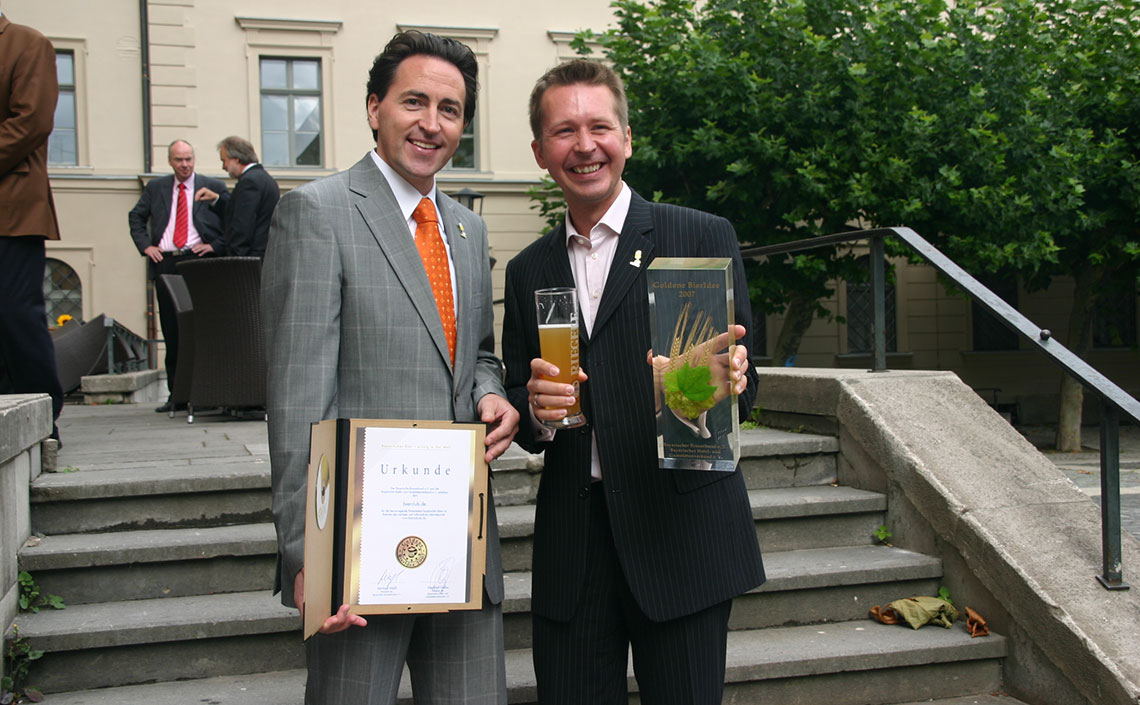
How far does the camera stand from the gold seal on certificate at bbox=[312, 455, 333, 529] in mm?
1825

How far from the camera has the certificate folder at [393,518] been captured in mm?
1843

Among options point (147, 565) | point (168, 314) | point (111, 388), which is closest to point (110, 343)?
point (111, 388)

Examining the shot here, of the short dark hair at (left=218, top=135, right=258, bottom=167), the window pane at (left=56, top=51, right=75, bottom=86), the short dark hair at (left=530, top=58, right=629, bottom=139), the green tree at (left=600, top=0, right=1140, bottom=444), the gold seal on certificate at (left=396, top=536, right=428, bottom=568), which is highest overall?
the window pane at (left=56, top=51, right=75, bottom=86)

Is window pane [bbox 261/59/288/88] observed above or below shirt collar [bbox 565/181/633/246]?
above

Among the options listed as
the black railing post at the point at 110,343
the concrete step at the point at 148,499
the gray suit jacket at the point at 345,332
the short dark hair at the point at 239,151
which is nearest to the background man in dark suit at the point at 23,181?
the concrete step at the point at 148,499

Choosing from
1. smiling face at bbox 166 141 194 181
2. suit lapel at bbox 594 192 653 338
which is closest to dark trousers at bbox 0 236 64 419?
suit lapel at bbox 594 192 653 338

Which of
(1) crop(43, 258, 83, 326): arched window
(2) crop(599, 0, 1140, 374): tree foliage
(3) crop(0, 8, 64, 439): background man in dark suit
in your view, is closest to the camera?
(3) crop(0, 8, 64, 439): background man in dark suit

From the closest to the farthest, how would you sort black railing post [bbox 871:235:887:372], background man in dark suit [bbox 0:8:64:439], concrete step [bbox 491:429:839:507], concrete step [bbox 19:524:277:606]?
concrete step [bbox 19:524:277:606]
background man in dark suit [bbox 0:8:64:439]
concrete step [bbox 491:429:839:507]
black railing post [bbox 871:235:887:372]

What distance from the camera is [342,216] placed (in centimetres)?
209

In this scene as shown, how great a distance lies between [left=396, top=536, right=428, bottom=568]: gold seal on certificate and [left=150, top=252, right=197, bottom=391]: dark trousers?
602 centimetres

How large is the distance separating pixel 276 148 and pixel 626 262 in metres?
18.3

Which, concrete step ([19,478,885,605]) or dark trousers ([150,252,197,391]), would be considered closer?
concrete step ([19,478,885,605])

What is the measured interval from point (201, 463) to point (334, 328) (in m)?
2.83

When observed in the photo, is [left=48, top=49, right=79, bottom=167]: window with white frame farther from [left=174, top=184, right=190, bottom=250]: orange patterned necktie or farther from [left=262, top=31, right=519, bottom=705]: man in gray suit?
[left=262, top=31, right=519, bottom=705]: man in gray suit
